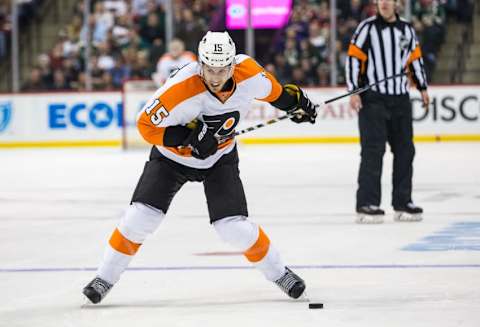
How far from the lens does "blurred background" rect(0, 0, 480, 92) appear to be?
50.3ft

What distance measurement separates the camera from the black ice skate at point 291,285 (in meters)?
4.71

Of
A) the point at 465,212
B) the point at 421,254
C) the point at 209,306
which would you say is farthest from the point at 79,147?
the point at 209,306

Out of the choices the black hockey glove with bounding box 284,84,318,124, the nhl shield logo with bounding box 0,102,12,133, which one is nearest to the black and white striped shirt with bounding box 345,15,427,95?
the black hockey glove with bounding box 284,84,318,124

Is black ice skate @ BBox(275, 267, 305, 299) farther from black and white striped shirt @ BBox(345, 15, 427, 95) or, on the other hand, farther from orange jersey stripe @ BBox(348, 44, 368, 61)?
orange jersey stripe @ BBox(348, 44, 368, 61)

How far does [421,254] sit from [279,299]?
1359 mm

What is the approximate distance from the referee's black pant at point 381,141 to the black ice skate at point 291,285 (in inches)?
108

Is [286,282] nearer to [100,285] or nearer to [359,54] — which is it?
[100,285]

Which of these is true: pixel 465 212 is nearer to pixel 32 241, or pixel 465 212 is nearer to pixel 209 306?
pixel 32 241

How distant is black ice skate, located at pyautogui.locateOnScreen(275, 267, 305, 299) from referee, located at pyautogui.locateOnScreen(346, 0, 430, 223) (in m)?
2.69

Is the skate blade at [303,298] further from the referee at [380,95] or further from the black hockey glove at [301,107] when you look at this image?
the referee at [380,95]

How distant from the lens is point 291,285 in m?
4.72

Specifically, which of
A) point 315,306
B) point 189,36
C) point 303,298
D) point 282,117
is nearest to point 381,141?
point 282,117

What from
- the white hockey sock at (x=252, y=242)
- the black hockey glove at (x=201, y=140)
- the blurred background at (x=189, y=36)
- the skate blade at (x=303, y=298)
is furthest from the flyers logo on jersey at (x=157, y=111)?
the blurred background at (x=189, y=36)

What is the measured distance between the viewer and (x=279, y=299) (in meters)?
4.81
